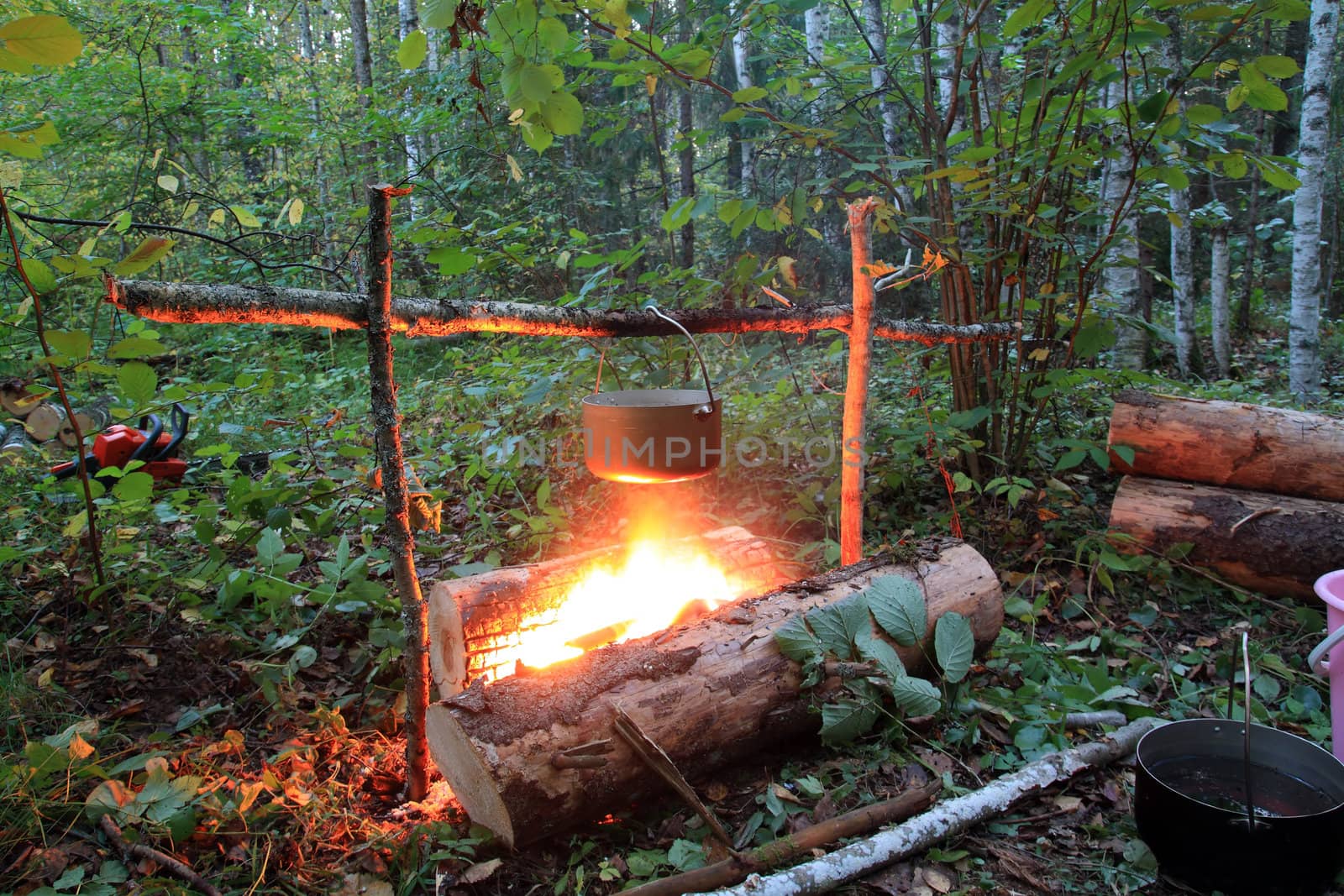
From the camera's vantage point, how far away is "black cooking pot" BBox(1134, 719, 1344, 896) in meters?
1.70

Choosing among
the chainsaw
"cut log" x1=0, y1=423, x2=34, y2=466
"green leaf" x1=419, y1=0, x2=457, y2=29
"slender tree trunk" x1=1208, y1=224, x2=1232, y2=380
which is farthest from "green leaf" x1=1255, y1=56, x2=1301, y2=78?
"slender tree trunk" x1=1208, y1=224, x2=1232, y2=380

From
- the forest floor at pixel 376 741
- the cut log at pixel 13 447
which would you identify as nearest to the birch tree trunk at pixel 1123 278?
the forest floor at pixel 376 741

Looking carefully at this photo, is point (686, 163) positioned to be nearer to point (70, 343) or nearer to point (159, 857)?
point (70, 343)

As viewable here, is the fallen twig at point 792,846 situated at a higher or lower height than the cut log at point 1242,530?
lower

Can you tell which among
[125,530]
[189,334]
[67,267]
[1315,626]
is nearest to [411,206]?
[189,334]

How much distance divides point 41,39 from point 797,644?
8.41ft

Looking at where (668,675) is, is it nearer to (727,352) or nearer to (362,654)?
(362,654)

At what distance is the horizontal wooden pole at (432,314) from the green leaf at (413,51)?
0.62 m

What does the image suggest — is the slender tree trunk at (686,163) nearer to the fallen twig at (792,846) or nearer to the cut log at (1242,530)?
the cut log at (1242,530)

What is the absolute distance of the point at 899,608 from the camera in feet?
8.52

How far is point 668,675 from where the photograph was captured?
7.09 ft

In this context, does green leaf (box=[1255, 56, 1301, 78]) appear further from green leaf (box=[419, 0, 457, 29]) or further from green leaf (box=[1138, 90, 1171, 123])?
green leaf (box=[419, 0, 457, 29])

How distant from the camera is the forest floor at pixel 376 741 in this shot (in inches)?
74.5

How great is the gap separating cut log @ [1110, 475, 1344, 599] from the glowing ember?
2.34 m
